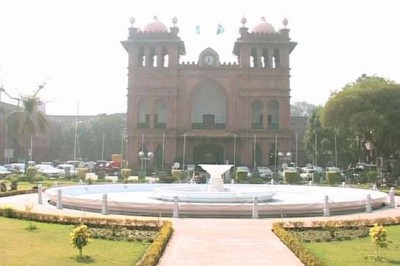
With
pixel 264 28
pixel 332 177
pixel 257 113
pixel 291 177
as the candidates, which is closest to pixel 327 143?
pixel 257 113

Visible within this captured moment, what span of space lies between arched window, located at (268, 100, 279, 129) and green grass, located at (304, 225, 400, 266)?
43.9 meters

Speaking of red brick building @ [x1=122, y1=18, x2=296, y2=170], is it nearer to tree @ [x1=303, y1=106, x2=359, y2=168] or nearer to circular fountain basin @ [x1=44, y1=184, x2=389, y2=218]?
tree @ [x1=303, y1=106, x2=359, y2=168]

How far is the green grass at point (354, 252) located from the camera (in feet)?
33.1

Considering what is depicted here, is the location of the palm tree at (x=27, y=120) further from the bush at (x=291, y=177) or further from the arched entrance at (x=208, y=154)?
the bush at (x=291, y=177)

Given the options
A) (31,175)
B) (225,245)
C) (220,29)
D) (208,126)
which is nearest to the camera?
(225,245)

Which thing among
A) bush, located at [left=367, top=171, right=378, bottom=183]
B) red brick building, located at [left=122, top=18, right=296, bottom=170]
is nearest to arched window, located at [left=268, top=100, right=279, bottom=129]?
red brick building, located at [left=122, top=18, right=296, bottom=170]

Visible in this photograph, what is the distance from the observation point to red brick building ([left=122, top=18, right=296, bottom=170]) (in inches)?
2162

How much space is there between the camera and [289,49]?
56000 mm

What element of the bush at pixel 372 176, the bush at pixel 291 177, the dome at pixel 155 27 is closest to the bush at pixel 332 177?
the bush at pixel 291 177

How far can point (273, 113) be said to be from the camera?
57.8 metres

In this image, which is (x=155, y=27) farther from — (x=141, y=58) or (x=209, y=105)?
(x=209, y=105)

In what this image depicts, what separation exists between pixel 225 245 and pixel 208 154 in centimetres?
4494

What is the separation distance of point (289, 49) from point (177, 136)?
14849 millimetres

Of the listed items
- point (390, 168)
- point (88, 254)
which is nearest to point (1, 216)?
point (88, 254)
